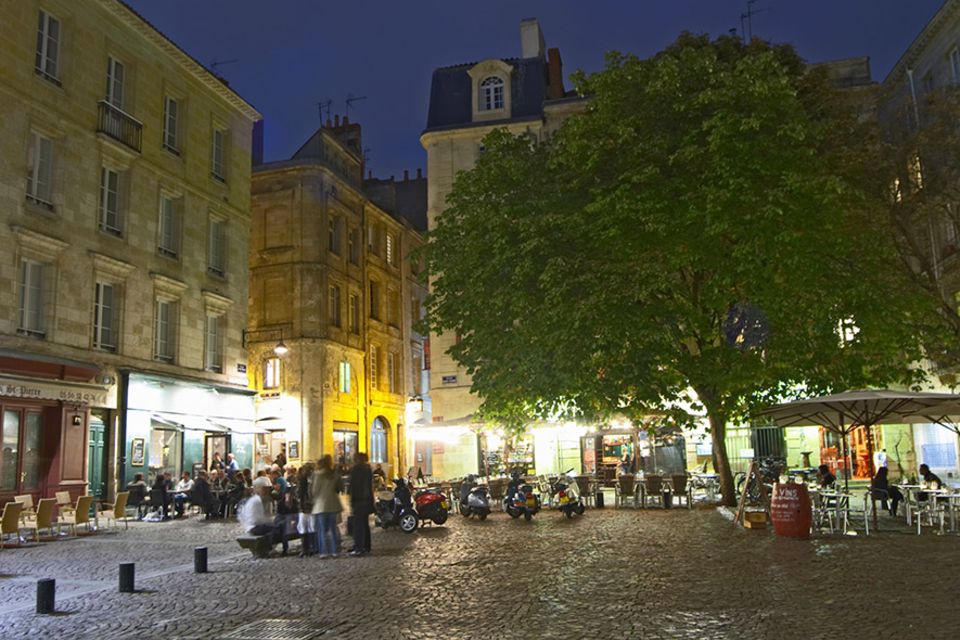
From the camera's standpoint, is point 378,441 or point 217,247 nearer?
point 217,247

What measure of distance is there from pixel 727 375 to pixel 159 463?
15.9 meters

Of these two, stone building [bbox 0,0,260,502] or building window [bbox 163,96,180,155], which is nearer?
stone building [bbox 0,0,260,502]

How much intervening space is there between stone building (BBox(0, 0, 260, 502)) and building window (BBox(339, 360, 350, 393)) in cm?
726

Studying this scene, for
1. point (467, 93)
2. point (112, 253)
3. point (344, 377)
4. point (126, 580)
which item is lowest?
point (126, 580)

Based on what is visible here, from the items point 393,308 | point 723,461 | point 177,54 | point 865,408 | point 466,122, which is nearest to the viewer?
point 865,408

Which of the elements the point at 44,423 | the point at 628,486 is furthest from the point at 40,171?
the point at 628,486

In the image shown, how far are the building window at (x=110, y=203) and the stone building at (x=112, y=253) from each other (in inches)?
2.2

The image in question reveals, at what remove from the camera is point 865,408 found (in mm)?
14961

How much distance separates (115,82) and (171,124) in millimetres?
2686

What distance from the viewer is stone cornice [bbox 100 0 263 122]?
2336 cm

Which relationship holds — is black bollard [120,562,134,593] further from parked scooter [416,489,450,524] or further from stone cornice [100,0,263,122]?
stone cornice [100,0,263,122]

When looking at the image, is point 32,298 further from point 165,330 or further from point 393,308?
point 393,308

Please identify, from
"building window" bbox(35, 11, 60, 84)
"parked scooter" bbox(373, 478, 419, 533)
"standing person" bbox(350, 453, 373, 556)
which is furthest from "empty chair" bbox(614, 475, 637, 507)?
"building window" bbox(35, 11, 60, 84)

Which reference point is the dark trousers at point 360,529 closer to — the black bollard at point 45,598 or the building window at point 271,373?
the black bollard at point 45,598
